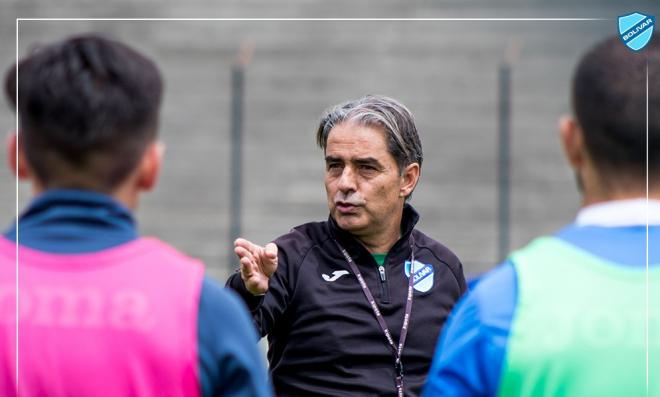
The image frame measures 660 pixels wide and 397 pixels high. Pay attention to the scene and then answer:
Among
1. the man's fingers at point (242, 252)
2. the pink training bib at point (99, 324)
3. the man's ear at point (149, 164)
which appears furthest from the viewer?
the man's fingers at point (242, 252)

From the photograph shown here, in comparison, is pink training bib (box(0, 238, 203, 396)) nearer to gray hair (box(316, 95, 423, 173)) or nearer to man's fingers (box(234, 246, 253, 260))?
man's fingers (box(234, 246, 253, 260))

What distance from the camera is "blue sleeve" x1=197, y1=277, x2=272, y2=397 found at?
206 centimetres

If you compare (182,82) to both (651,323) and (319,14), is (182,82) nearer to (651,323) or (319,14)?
(319,14)

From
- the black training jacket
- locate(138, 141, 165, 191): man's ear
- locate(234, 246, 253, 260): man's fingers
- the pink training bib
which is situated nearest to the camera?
the pink training bib

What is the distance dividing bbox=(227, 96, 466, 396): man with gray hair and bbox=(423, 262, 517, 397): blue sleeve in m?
1.32

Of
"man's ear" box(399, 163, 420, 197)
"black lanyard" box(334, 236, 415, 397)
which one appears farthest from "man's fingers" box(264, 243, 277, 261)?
"man's ear" box(399, 163, 420, 197)

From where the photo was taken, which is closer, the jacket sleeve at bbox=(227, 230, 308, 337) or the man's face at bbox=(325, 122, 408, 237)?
the jacket sleeve at bbox=(227, 230, 308, 337)

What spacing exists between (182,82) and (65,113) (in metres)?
10.4

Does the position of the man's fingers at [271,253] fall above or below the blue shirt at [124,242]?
below

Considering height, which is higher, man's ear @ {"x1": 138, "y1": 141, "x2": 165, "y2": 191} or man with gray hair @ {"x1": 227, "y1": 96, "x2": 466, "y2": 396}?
man's ear @ {"x1": 138, "y1": 141, "x2": 165, "y2": 191}

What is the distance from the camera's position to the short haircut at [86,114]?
2.08 metres

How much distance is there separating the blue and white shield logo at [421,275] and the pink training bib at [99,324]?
186cm

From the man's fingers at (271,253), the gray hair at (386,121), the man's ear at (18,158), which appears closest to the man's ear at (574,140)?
the man's ear at (18,158)

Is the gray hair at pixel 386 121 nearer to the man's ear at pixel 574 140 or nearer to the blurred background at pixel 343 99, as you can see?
the man's ear at pixel 574 140
